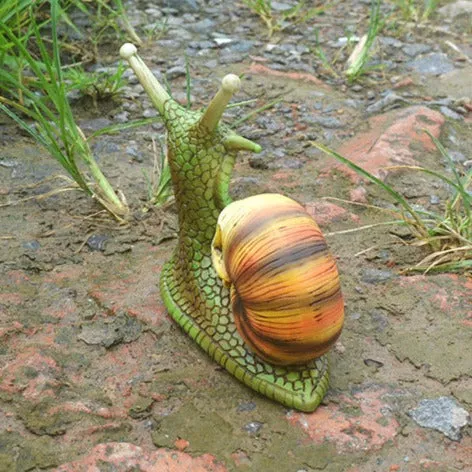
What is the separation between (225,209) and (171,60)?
90.3 inches

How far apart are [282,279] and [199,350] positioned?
463 millimetres

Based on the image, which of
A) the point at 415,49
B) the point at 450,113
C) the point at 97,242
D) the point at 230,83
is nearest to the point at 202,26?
the point at 415,49

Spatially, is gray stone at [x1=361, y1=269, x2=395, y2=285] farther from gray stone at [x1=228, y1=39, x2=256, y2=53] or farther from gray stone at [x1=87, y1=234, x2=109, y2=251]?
gray stone at [x1=228, y1=39, x2=256, y2=53]

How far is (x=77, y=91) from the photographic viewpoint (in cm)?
362

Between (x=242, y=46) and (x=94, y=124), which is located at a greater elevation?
(x=94, y=124)

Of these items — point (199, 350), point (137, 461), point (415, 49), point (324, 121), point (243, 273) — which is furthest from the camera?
point (415, 49)

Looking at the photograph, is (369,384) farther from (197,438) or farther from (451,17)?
(451,17)

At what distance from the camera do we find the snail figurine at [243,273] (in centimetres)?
185

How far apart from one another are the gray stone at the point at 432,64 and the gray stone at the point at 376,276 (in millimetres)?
1933

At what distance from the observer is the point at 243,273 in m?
1.90

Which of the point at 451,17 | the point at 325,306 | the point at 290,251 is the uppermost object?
the point at 290,251

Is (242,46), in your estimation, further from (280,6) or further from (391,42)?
(391,42)

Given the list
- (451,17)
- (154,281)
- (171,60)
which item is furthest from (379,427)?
(451,17)

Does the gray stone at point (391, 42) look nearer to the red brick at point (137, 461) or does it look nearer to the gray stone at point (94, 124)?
the gray stone at point (94, 124)
